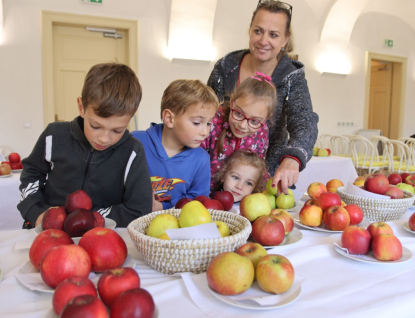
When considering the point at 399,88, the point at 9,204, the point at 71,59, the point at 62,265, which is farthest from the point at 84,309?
the point at 399,88

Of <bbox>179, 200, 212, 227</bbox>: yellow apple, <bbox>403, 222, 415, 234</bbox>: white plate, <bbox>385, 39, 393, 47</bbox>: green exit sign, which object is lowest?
<bbox>403, 222, 415, 234</bbox>: white plate

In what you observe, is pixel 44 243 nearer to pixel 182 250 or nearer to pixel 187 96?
pixel 182 250

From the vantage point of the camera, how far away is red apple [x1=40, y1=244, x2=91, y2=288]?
66 centimetres

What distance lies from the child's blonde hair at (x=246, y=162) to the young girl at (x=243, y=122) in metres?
0.03

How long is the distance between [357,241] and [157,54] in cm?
491

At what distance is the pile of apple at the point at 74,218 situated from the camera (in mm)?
893

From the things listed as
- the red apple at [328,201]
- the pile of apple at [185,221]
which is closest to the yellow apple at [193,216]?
the pile of apple at [185,221]

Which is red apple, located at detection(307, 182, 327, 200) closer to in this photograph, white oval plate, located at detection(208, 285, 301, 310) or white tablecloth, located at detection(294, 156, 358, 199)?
white oval plate, located at detection(208, 285, 301, 310)

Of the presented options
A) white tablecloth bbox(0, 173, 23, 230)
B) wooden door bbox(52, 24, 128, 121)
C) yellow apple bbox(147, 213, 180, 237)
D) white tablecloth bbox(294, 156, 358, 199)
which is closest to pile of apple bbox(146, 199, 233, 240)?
yellow apple bbox(147, 213, 180, 237)

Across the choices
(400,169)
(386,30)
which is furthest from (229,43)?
(386,30)

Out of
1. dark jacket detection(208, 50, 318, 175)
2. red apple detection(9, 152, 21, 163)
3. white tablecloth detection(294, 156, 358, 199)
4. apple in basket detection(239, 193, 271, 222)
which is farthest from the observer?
white tablecloth detection(294, 156, 358, 199)

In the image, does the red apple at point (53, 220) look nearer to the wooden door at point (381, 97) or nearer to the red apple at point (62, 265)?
the red apple at point (62, 265)

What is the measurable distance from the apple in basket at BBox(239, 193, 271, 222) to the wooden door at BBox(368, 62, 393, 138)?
8.82 metres

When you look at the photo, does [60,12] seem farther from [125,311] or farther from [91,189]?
[125,311]
